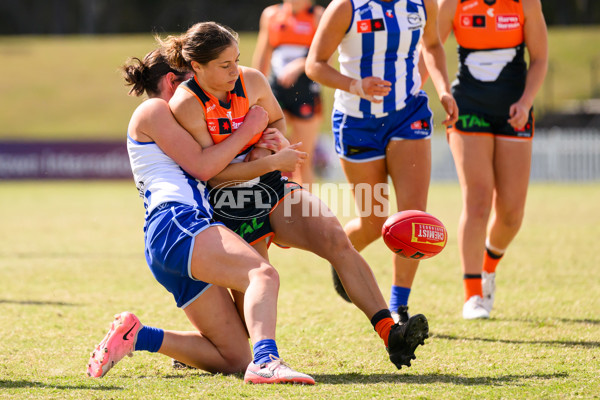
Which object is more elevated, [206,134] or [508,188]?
[206,134]

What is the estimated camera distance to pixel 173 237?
3.44 meters

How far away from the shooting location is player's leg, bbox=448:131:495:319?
16.4ft

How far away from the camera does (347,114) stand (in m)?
4.78

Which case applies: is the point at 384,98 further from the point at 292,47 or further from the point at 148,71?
the point at 292,47

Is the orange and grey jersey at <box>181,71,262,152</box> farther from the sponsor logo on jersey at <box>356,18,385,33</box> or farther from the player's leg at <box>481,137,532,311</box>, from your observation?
the player's leg at <box>481,137,532,311</box>

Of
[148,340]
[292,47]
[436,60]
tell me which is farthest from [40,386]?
[292,47]

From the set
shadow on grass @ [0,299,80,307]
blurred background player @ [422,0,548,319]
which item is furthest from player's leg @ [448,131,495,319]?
shadow on grass @ [0,299,80,307]

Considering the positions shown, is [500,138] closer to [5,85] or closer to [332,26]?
[332,26]

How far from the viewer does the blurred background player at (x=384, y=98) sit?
15.0 feet

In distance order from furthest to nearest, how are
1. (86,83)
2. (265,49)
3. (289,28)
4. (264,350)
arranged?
(86,83)
(289,28)
(265,49)
(264,350)

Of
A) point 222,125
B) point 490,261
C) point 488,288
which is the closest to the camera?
point 222,125

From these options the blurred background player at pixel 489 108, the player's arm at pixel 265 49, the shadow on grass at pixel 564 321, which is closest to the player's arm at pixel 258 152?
the blurred background player at pixel 489 108

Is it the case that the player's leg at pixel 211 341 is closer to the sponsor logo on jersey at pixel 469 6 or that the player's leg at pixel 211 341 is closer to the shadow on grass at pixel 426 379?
the shadow on grass at pixel 426 379

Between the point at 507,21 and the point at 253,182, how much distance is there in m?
2.16
